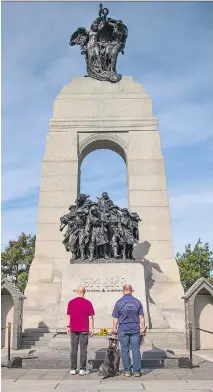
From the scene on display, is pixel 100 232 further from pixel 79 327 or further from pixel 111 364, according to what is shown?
pixel 111 364

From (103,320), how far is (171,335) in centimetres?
215

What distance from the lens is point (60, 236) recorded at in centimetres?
1914

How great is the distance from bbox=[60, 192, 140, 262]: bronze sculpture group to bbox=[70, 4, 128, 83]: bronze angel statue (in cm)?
919

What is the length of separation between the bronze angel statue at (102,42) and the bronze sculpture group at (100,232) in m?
9.19

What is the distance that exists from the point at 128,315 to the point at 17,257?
3370cm

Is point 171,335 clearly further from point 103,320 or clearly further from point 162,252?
point 162,252

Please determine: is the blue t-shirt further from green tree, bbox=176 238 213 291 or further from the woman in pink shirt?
green tree, bbox=176 238 213 291

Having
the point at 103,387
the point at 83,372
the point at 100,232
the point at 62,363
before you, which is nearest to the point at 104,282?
the point at 100,232

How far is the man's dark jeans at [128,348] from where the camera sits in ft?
23.6

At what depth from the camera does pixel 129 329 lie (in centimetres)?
729

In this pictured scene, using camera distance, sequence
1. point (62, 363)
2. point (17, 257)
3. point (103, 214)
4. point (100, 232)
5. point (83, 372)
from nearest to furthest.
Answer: point (83, 372) < point (62, 363) < point (100, 232) < point (103, 214) < point (17, 257)

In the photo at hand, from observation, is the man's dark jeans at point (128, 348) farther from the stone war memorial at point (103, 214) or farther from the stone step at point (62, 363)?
the stone war memorial at point (103, 214)

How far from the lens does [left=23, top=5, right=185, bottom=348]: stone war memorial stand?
1480 centimetres

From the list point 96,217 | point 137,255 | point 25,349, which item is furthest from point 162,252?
point 25,349
